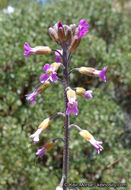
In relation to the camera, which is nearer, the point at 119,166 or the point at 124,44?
the point at 119,166

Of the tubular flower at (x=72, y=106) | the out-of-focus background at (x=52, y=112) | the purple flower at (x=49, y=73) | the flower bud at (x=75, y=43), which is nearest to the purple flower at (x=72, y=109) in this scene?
the tubular flower at (x=72, y=106)

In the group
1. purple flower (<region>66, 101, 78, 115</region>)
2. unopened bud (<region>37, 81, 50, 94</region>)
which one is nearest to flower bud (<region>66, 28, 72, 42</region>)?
unopened bud (<region>37, 81, 50, 94</region>)

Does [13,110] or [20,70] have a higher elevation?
[20,70]

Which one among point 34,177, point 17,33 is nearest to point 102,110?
point 34,177

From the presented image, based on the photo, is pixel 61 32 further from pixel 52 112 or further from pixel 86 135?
pixel 52 112

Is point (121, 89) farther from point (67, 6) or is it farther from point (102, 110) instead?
point (67, 6)

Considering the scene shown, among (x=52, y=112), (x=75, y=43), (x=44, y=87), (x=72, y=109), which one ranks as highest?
(x=75, y=43)

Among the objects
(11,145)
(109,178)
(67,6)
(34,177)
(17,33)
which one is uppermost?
(67,6)

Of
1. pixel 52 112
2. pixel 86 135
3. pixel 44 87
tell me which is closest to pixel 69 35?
pixel 44 87
